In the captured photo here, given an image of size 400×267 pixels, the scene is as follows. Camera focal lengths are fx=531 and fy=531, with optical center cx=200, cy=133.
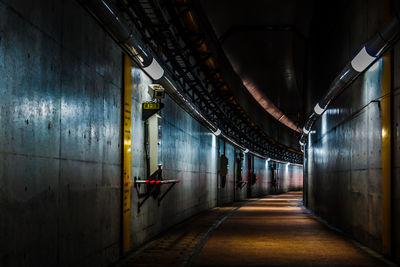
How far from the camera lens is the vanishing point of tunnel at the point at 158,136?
19.4 feet

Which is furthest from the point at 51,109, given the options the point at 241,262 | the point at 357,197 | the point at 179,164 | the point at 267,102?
the point at 267,102

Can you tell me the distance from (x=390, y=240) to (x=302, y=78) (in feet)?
74.4

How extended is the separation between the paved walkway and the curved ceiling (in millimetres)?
8299

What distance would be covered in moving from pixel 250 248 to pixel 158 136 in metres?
3.64

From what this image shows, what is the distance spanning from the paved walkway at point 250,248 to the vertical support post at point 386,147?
2.05 feet

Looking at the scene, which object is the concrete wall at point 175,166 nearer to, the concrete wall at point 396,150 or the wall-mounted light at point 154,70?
the wall-mounted light at point 154,70

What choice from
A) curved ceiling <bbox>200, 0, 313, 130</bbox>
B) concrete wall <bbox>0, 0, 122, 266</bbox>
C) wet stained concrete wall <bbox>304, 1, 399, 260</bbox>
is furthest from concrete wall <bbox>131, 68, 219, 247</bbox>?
wet stained concrete wall <bbox>304, 1, 399, 260</bbox>

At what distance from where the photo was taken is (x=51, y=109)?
652 centimetres

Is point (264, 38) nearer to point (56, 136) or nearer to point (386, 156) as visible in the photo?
point (386, 156)

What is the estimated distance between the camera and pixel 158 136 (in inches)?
526

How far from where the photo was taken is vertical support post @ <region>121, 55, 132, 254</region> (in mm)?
10438

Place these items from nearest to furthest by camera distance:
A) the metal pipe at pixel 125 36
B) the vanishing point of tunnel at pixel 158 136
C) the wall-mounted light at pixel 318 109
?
the vanishing point of tunnel at pixel 158 136 < the metal pipe at pixel 125 36 < the wall-mounted light at pixel 318 109

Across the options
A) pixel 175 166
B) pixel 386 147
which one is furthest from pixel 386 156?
pixel 175 166

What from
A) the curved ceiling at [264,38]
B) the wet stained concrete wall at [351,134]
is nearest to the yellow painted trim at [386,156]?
the wet stained concrete wall at [351,134]
